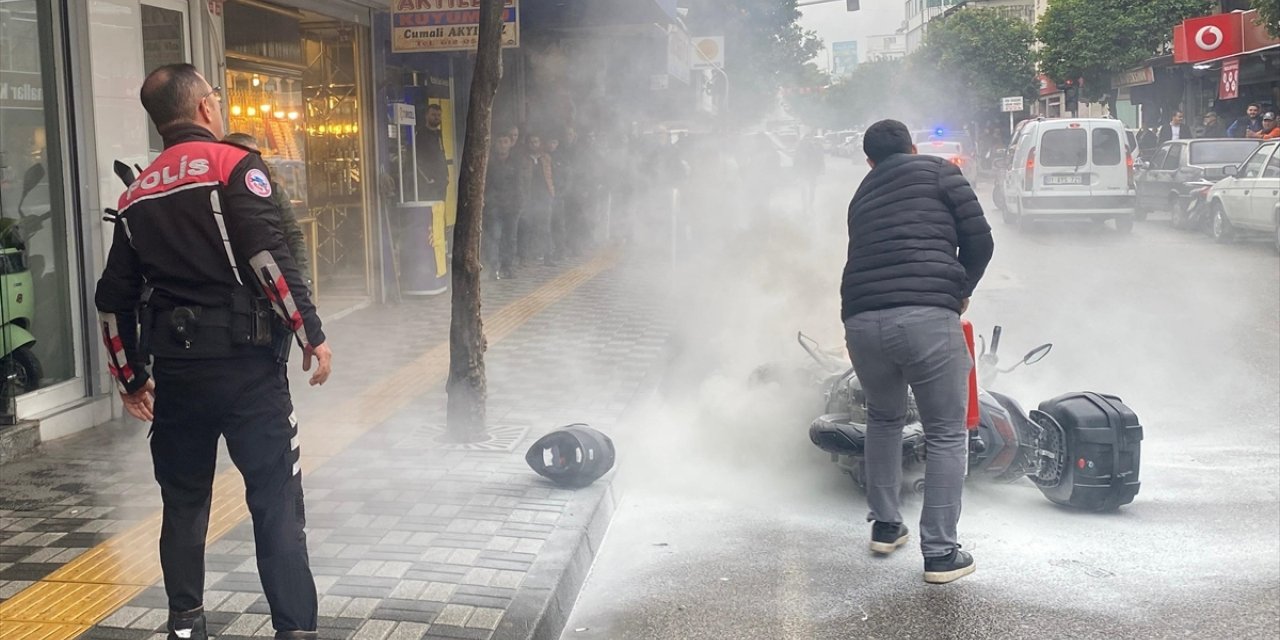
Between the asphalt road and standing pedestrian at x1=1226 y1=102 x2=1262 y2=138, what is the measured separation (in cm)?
1546

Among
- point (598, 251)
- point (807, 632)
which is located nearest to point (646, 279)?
point (598, 251)

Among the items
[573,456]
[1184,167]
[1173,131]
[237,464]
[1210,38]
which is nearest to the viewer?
[237,464]

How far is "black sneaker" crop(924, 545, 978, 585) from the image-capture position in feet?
13.8

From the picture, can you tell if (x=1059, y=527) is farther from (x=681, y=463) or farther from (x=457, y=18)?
(x=457, y=18)

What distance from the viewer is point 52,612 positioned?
3.78 m

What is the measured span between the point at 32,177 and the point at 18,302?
655mm

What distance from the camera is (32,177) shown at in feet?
20.1

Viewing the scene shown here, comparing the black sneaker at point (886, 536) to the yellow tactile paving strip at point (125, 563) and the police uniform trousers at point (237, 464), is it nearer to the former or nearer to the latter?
the police uniform trousers at point (237, 464)

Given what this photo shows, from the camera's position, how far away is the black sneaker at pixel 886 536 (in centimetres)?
452

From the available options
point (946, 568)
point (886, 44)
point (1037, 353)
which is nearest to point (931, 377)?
point (946, 568)

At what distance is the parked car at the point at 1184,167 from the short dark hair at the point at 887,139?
15.9 meters

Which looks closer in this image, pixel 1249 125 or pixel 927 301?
pixel 927 301

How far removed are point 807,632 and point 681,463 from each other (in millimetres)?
2109

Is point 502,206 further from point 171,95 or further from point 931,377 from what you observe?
point 171,95
